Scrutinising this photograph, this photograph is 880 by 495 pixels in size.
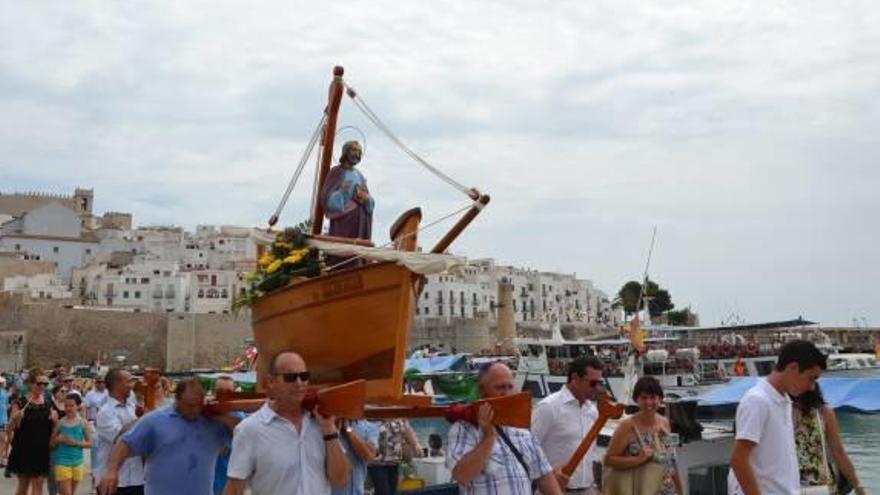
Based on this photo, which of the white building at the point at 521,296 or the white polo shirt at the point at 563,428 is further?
the white building at the point at 521,296

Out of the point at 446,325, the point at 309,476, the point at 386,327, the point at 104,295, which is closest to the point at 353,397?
the point at 309,476

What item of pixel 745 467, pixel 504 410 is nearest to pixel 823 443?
pixel 745 467

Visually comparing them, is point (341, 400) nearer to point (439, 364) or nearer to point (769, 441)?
point (769, 441)

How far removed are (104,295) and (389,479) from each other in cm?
8949

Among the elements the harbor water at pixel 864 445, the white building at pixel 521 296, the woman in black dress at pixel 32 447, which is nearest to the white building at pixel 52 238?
the white building at pixel 521 296

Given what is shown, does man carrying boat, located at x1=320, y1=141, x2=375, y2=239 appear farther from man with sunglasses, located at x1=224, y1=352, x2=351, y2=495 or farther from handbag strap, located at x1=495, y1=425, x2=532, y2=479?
man with sunglasses, located at x1=224, y1=352, x2=351, y2=495

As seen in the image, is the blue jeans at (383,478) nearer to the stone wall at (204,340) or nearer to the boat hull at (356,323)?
the boat hull at (356,323)

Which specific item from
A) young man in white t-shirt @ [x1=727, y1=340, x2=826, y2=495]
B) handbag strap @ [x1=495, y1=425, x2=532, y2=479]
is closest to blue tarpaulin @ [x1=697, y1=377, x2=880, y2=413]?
young man in white t-shirt @ [x1=727, y1=340, x2=826, y2=495]

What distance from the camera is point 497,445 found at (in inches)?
177

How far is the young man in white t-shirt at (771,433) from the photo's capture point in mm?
4766

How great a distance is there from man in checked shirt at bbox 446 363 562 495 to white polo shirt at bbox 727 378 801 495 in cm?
114

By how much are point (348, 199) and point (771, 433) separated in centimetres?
410

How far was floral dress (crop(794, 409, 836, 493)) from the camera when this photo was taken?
221 inches

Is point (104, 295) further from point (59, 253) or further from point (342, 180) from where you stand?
point (342, 180)
